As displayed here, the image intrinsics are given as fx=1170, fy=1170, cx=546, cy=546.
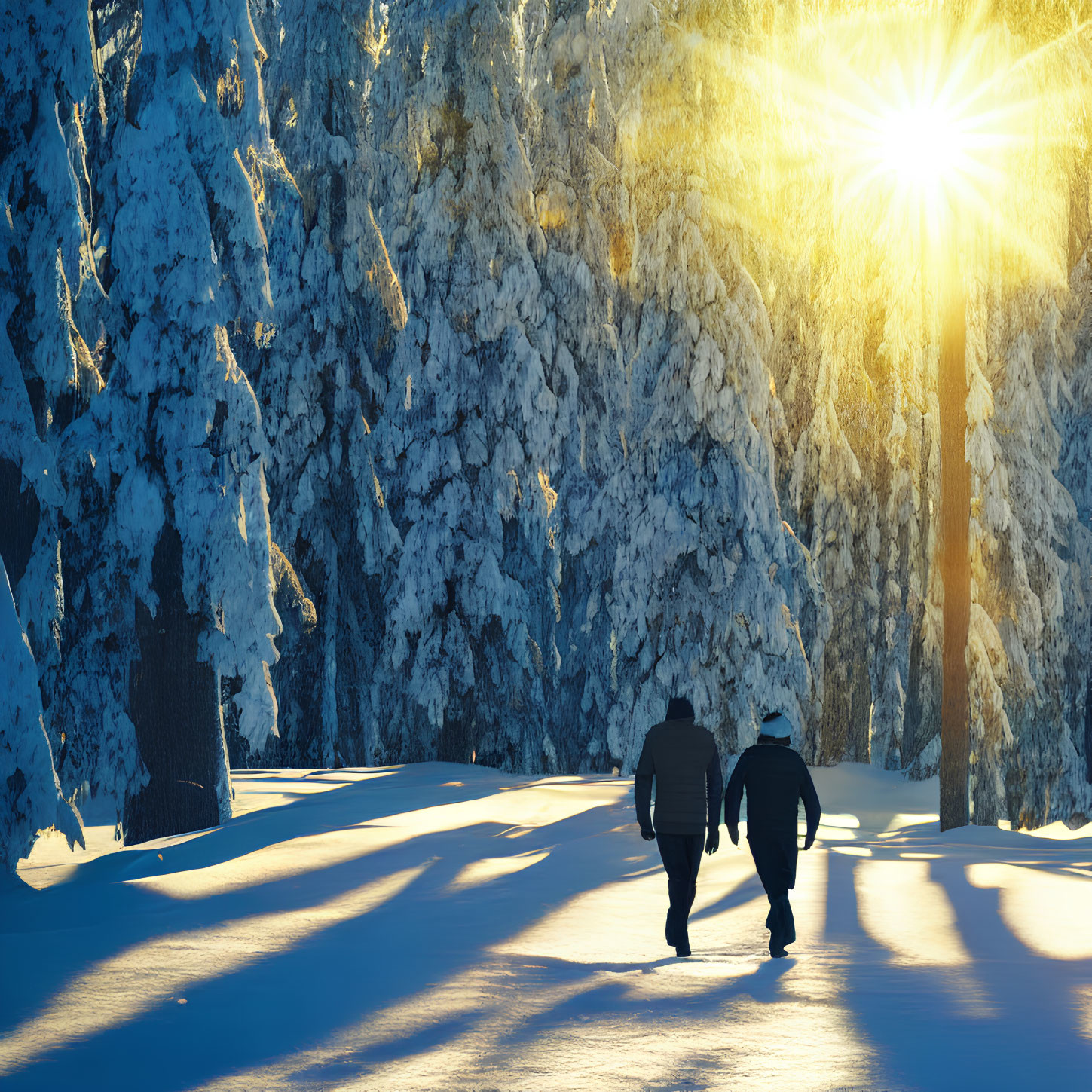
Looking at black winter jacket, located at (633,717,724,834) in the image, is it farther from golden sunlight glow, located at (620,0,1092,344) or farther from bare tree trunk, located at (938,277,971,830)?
golden sunlight glow, located at (620,0,1092,344)

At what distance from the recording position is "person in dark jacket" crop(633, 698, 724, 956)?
24.5ft

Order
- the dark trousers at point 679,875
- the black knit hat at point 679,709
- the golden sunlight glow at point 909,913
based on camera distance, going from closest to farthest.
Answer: the golden sunlight glow at point 909,913, the dark trousers at point 679,875, the black knit hat at point 679,709

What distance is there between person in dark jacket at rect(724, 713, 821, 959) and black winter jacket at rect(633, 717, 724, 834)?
0.17m

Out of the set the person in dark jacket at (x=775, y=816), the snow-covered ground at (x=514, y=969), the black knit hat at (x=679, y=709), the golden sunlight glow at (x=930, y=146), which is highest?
the golden sunlight glow at (x=930, y=146)

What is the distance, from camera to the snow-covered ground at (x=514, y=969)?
16.1 feet

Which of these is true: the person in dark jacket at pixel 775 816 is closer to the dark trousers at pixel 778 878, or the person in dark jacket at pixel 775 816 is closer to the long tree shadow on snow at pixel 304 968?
the dark trousers at pixel 778 878

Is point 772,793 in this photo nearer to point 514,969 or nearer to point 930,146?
point 514,969

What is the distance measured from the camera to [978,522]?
18.3m

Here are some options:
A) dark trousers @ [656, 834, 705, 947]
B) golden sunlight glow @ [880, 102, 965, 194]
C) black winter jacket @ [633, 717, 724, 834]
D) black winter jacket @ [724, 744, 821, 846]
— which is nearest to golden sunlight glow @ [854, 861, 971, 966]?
black winter jacket @ [724, 744, 821, 846]

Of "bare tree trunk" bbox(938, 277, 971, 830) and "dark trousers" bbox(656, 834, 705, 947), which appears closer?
"dark trousers" bbox(656, 834, 705, 947)

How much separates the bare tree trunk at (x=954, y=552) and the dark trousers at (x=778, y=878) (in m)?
7.86

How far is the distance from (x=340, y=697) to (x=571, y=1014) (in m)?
18.1

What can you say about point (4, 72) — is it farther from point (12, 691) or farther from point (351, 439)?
point (351, 439)

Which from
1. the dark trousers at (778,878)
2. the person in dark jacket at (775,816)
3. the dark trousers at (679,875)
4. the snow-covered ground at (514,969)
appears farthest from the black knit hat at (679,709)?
the snow-covered ground at (514,969)
